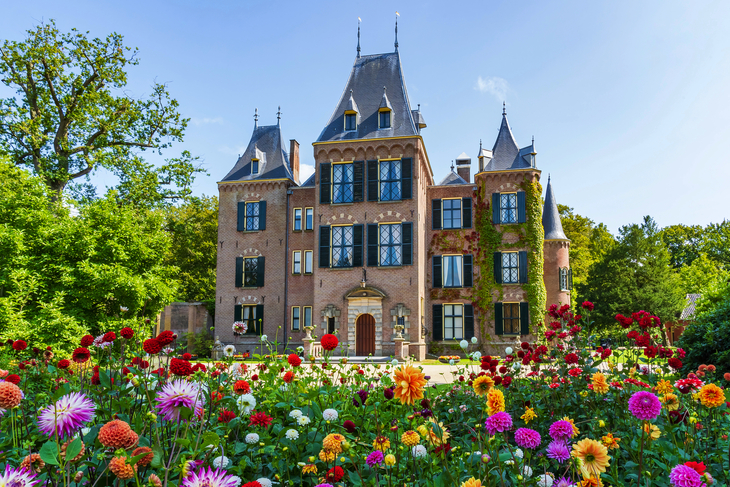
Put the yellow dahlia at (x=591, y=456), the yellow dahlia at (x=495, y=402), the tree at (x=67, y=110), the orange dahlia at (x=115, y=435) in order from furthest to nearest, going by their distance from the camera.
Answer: the tree at (x=67, y=110) → the yellow dahlia at (x=495, y=402) → the yellow dahlia at (x=591, y=456) → the orange dahlia at (x=115, y=435)

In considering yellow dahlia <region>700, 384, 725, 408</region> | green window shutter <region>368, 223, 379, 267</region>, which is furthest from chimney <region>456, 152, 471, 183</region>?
yellow dahlia <region>700, 384, 725, 408</region>

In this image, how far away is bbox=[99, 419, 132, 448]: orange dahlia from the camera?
1.61 meters

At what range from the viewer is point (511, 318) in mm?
23203

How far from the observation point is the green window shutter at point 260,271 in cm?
2525

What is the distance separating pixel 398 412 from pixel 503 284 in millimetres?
18714

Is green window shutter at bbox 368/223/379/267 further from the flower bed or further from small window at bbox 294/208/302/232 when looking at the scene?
the flower bed

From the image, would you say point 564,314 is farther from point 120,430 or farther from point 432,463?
point 120,430

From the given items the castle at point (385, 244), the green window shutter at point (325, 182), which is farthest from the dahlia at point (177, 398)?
the green window shutter at point (325, 182)

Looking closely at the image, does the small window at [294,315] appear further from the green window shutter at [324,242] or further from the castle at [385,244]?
the green window shutter at [324,242]

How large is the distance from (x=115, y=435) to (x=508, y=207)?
2367 centimetres

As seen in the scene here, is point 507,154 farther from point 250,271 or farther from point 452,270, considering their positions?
point 250,271

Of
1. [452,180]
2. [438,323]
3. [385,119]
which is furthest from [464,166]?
[438,323]

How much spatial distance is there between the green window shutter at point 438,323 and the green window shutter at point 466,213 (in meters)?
4.16

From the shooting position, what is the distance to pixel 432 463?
301 cm
